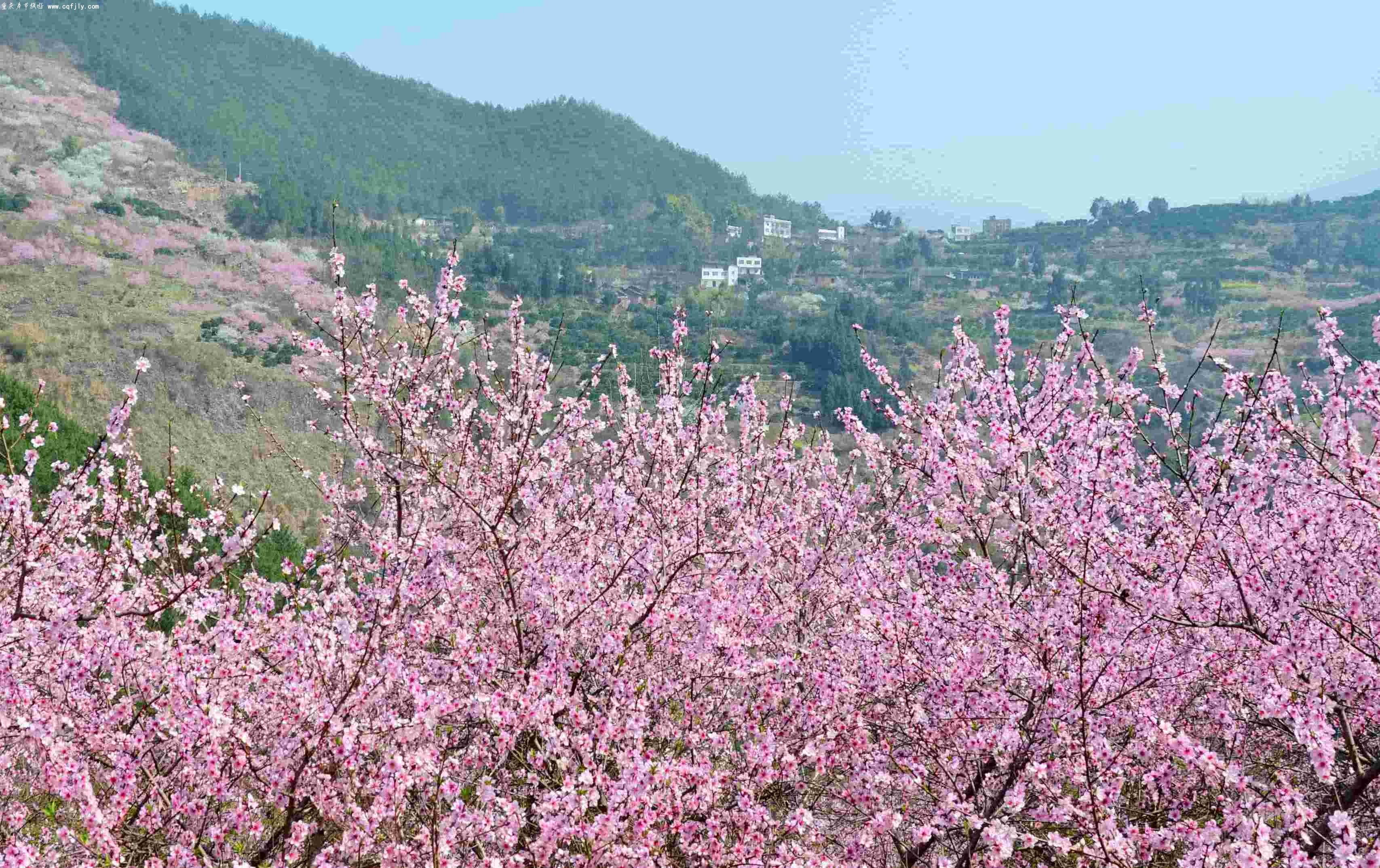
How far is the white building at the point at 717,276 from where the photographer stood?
97.2m

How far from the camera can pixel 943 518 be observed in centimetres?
641

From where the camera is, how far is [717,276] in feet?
325

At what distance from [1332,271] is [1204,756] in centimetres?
10686

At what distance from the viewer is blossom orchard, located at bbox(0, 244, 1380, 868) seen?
4238mm

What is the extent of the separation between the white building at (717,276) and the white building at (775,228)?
19.0 meters

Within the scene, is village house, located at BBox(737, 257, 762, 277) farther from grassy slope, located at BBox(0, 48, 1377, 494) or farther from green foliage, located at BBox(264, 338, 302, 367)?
green foliage, located at BBox(264, 338, 302, 367)

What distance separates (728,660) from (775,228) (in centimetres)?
11958

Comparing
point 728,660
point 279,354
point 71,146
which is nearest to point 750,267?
point 279,354

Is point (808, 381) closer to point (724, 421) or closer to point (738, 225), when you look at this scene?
point (724, 421)

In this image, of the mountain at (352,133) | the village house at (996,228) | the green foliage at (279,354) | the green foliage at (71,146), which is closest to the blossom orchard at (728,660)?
the green foliage at (279,354)

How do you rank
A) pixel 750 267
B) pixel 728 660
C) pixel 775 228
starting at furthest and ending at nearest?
pixel 775 228
pixel 750 267
pixel 728 660

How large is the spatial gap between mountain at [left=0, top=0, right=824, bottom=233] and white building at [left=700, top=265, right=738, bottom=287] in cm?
2341

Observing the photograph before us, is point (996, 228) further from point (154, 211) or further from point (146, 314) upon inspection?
point (146, 314)

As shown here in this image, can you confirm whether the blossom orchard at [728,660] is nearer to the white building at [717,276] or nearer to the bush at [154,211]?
the bush at [154,211]
